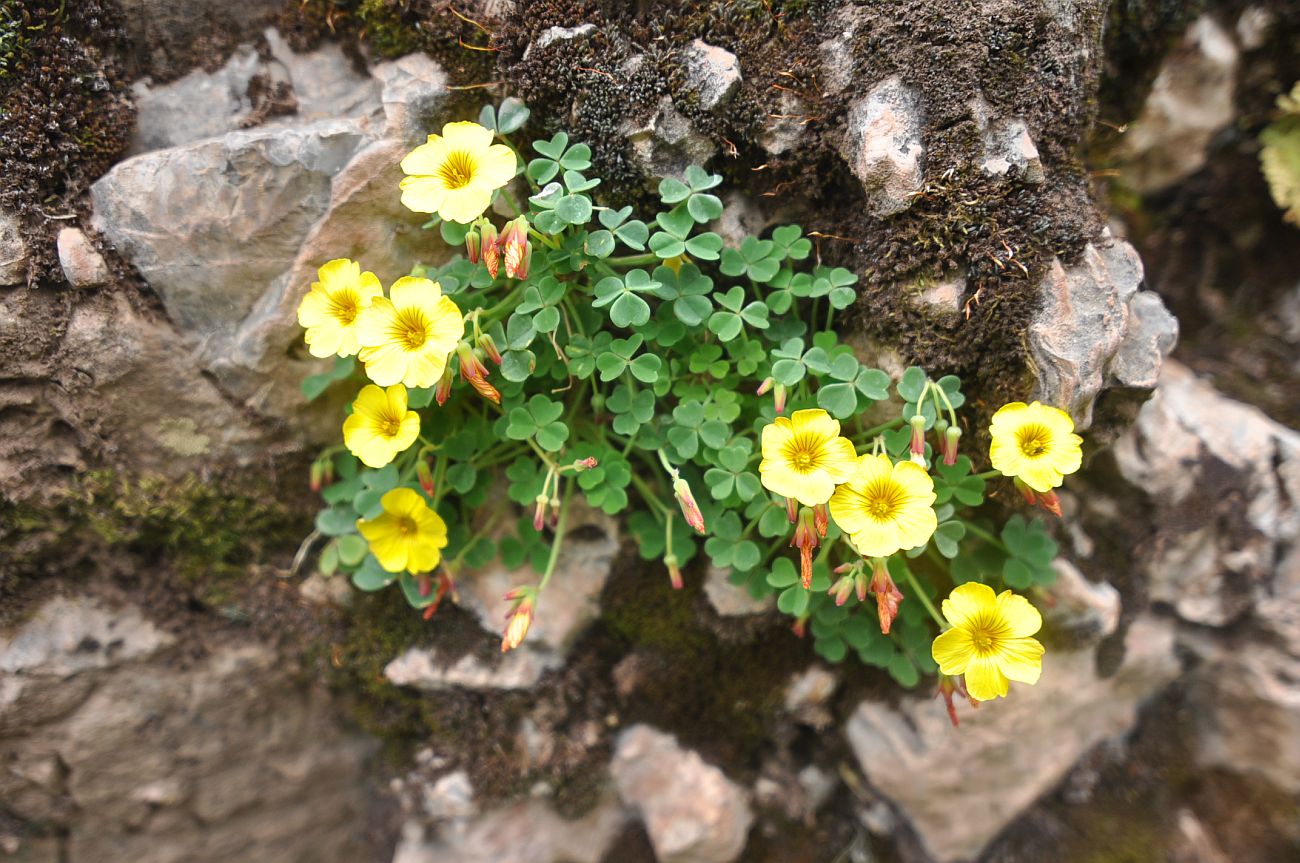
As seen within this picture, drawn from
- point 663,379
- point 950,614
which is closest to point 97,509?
point 663,379

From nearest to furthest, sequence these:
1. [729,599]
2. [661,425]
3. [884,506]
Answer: [884,506], [661,425], [729,599]

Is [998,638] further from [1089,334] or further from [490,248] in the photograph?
[490,248]

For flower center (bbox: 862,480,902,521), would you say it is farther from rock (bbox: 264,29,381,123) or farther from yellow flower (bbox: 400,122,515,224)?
rock (bbox: 264,29,381,123)

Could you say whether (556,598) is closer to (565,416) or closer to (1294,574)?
(565,416)

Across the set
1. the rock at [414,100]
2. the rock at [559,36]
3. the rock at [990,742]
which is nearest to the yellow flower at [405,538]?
the rock at [414,100]

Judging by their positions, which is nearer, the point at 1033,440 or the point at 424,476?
the point at 1033,440

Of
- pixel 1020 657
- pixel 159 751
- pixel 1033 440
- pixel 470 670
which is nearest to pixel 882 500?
pixel 1033 440
